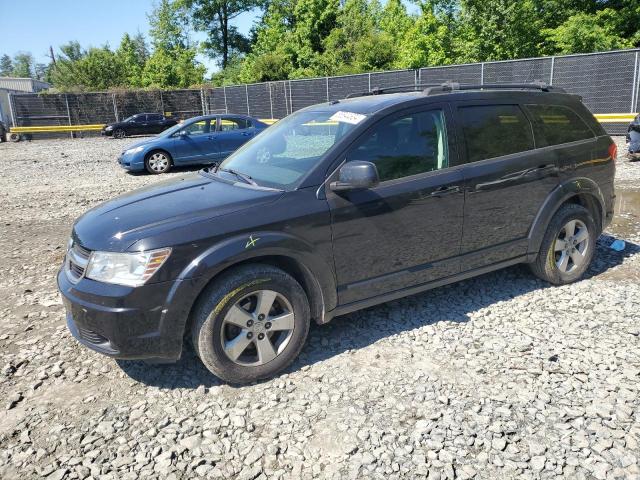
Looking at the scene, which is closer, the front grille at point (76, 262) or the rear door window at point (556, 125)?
the front grille at point (76, 262)

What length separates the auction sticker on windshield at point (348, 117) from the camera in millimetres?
3820

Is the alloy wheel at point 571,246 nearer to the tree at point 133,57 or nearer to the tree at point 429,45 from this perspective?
the tree at point 429,45

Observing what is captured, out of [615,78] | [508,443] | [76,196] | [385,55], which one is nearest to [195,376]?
[508,443]

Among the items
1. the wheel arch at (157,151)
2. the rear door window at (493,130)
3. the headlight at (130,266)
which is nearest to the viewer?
the headlight at (130,266)

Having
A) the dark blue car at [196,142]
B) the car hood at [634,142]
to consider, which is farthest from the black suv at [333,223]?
the dark blue car at [196,142]

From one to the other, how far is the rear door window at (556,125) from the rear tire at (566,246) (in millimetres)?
647

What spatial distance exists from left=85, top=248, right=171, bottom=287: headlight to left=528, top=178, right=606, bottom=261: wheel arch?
3244 millimetres

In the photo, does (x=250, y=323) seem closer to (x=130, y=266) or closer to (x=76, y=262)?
(x=130, y=266)

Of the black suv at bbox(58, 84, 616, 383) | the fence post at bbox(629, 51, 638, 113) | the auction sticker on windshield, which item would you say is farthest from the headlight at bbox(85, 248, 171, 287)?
the fence post at bbox(629, 51, 638, 113)

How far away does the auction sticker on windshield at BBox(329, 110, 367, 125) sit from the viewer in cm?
382

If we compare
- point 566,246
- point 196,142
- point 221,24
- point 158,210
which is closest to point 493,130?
point 566,246

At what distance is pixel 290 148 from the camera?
4145 mm

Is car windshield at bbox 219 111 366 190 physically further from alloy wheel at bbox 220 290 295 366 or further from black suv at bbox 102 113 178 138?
black suv at bbox 102 113 178 138

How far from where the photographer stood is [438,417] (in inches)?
119
